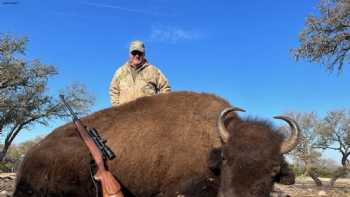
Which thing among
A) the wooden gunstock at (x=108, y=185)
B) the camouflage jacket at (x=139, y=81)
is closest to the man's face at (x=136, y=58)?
the camouflage jacket at (x=139, y=81)

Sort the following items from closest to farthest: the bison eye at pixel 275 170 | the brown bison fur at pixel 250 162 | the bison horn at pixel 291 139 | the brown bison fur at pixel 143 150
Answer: the brown bison fur at pixel 250 162
the bison eye at pixel 275 170
the bison horn at pixel 291 139
the brown bison fur at pixel 143 150

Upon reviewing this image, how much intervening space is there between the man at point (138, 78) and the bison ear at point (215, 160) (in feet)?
10.5

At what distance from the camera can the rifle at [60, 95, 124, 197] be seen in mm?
6230

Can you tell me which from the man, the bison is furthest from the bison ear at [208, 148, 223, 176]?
the man

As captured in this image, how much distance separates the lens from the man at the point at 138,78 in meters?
9.40

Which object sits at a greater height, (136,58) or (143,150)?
(136,58)

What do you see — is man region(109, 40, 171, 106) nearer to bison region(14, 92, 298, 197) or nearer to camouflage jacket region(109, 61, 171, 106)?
camouflage jacket region(109, 61, 171, 106)

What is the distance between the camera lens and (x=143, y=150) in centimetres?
740

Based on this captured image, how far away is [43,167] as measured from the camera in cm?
748

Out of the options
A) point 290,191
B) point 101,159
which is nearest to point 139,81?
point 101,159

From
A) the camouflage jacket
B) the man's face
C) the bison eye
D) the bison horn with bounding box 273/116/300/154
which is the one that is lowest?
the bison eye

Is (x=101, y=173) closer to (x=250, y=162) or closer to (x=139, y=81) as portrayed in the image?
(x=250, y=162)

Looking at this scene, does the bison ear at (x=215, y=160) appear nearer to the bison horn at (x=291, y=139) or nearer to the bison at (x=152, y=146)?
the bison at (x=152, y=146)

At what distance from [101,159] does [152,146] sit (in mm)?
903
